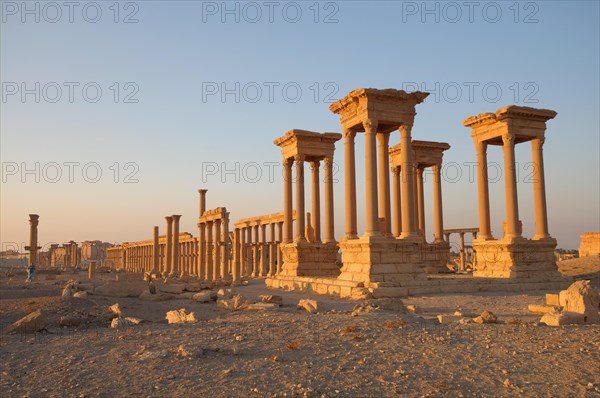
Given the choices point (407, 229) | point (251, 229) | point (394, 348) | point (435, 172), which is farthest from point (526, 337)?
point (251, 229)

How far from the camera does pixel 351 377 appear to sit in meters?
7.77

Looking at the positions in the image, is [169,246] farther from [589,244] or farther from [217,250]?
[589,244]

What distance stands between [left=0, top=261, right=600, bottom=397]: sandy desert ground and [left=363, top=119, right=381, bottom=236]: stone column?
8929mm

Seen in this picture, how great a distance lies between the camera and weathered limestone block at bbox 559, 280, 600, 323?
39.8 feet

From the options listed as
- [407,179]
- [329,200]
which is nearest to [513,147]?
[407,179]

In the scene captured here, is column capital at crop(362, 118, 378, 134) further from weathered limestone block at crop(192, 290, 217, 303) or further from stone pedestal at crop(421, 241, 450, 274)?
stone pedestal at crop(421, 241, 450, 274)

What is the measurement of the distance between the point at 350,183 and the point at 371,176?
8.38 feet

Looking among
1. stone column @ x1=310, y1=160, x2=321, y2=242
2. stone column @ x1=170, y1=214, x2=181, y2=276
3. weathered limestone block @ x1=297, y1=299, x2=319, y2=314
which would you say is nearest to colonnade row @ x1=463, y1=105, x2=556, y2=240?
stone column @ x1=310, y1=160, x2=321, y2=242

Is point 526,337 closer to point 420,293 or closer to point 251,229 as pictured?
point 420,293

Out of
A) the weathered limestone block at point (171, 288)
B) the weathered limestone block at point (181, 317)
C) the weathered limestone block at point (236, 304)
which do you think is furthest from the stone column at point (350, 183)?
the weathered limestone block at point (181, 317)

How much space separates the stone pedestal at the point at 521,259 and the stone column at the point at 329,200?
8104 mm

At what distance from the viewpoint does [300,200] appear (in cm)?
2944

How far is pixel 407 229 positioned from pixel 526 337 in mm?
12174

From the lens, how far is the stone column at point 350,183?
946 inches
